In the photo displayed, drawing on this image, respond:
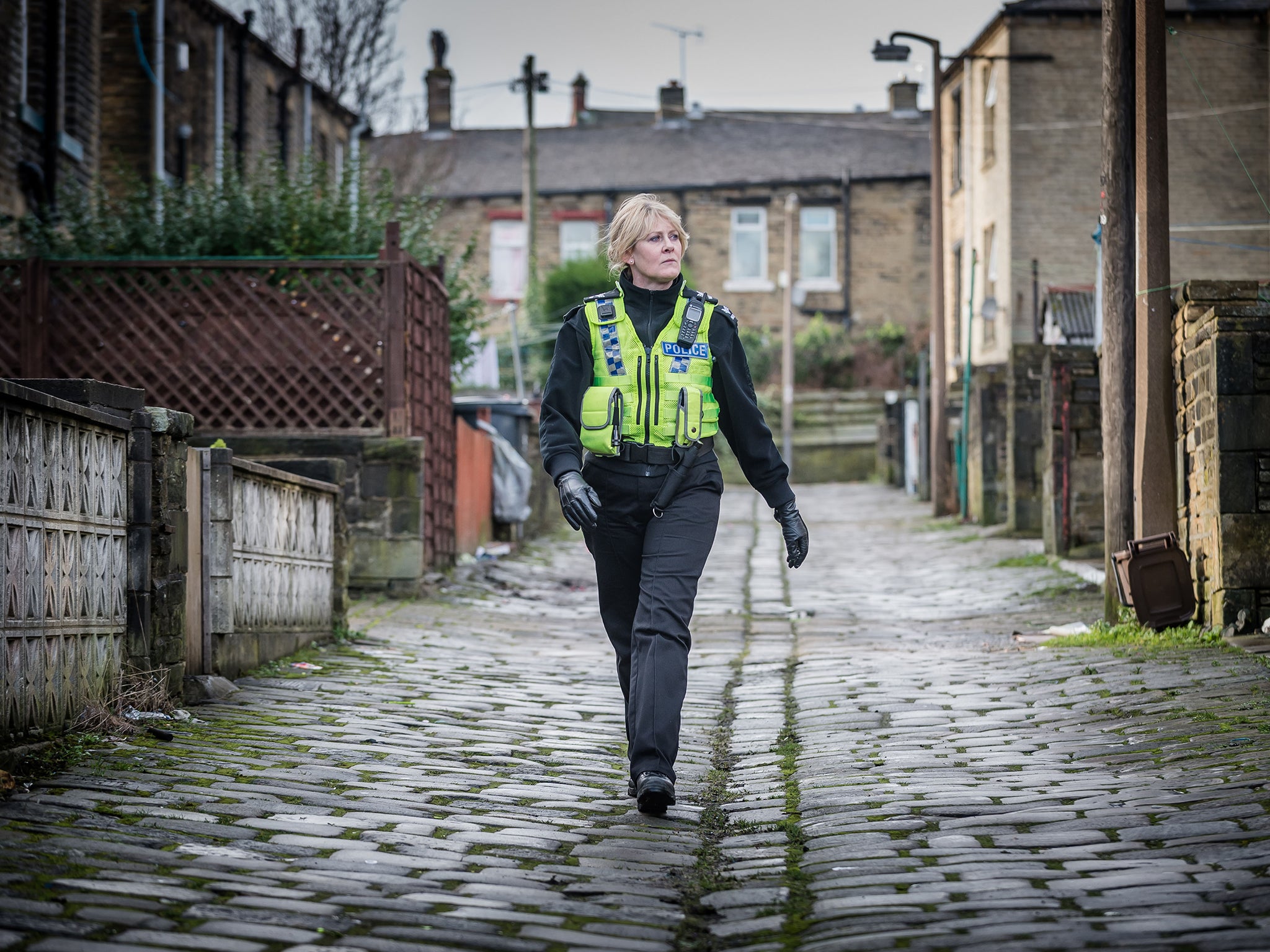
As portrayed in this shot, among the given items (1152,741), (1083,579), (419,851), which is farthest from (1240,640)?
(419,851)

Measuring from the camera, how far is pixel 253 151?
83.6 feet

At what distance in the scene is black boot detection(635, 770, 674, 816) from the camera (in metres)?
5.02

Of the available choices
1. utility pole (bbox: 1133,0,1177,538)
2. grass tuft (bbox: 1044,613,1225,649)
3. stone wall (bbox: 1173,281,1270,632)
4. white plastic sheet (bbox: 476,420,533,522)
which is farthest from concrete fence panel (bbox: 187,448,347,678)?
white plastic sheet (bbox: 476,420,533,522)

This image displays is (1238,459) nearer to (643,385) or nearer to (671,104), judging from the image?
(643,385)

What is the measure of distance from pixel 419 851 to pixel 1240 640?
586cm

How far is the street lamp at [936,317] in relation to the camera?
23.1 meters

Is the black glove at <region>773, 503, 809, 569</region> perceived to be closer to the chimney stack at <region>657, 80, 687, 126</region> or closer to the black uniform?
the black uniform

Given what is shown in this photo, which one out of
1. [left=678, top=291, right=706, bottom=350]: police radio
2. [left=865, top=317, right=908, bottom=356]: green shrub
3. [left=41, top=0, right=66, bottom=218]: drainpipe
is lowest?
[left=678, top=291, right=706, bottom=350]: police radio

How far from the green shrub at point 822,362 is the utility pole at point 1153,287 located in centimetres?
2686

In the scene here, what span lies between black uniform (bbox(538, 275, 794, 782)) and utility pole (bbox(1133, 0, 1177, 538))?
16.7 feet

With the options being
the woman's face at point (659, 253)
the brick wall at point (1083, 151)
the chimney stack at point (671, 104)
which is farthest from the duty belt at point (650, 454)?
the chimney stack at point (671, 104)

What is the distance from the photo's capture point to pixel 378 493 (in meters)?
12.8

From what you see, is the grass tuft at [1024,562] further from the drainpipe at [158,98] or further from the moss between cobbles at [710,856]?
the drainpipe at [158,98]

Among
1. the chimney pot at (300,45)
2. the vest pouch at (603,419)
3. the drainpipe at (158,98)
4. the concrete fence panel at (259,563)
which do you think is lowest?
the concrete fence panel at (259,563)
